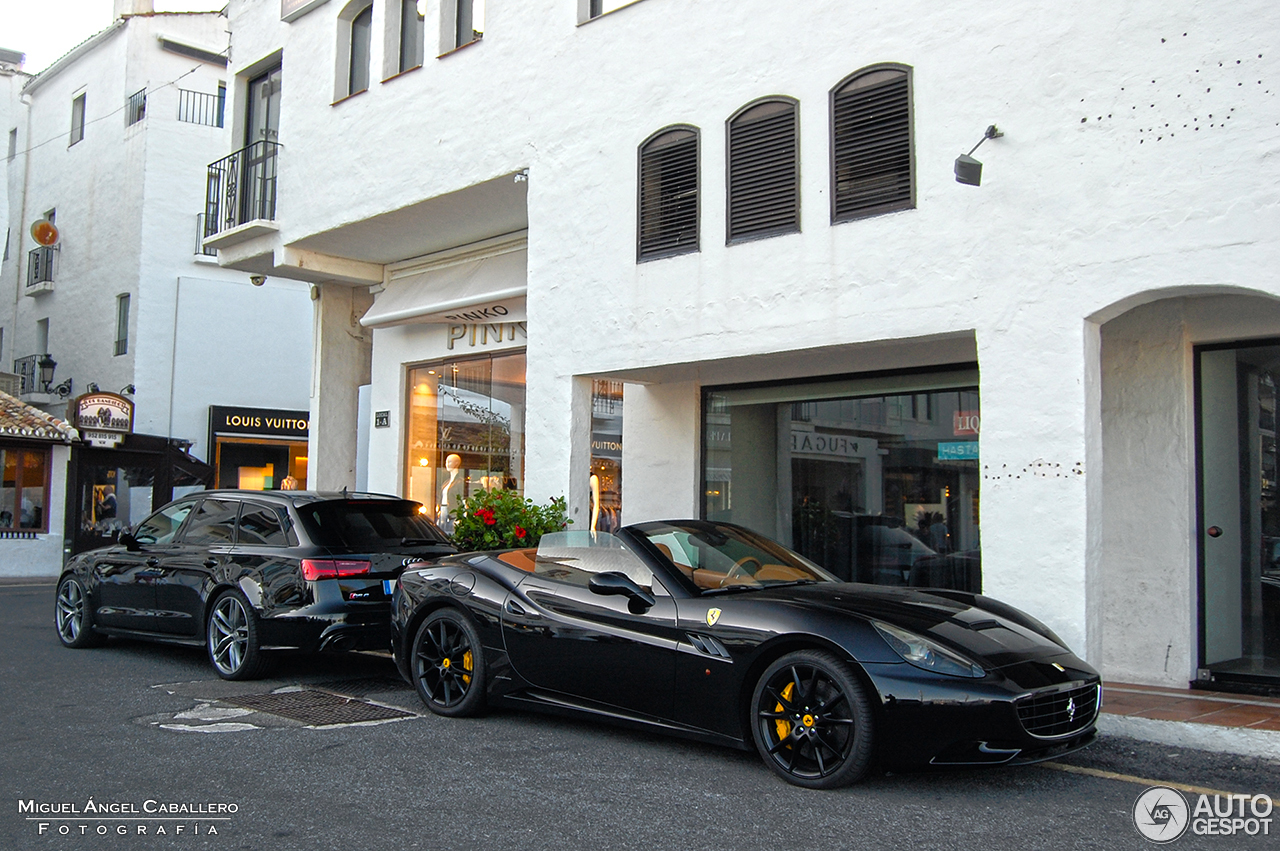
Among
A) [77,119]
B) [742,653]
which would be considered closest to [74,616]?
[742,653]

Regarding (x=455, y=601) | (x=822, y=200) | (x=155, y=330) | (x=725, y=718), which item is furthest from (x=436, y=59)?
(x=155, y=330)

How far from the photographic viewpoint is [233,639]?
27.4 feet

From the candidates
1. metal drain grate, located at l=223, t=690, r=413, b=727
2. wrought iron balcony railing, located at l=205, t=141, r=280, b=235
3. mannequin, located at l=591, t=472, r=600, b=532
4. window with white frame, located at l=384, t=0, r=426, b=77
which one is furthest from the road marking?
wrought iron balcony railing, located at l=205, t=141, r=280, b=235

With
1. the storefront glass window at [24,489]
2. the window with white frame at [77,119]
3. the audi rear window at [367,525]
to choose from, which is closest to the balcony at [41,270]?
the window with white frame at [77,119]

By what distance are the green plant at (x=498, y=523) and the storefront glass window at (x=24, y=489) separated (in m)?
14.5

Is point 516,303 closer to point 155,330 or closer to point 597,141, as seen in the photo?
point 597,141

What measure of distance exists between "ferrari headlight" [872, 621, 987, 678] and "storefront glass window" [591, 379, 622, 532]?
7.40 m

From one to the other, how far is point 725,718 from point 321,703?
10.5 feet

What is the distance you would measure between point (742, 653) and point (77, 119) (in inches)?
1164

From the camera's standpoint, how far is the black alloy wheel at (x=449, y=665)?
6844 millimetres

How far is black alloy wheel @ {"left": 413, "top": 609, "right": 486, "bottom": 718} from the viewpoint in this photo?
22.5ft

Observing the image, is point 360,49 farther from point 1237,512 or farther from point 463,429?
point 1237,512

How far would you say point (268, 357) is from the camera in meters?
27.3

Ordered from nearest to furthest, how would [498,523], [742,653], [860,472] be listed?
[742,653] → [498,523] → [860,472]
